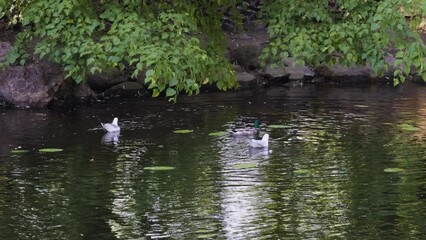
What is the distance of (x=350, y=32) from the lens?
16.3 metres

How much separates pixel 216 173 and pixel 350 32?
4630 millimetres

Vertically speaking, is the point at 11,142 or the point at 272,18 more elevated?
the point at 272,18

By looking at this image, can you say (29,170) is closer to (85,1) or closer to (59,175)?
(59,175)

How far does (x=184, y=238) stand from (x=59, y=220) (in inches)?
Answer: 96.8

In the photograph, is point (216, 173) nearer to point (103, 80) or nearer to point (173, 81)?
point (173, 81)

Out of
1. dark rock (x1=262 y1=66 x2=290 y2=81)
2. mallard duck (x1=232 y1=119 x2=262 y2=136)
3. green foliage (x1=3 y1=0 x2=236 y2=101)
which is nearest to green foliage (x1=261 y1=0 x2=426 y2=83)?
green foliage (x1=3 y1=0 x2=236 y2=101)

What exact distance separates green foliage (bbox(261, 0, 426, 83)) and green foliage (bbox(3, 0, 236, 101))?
1.31m

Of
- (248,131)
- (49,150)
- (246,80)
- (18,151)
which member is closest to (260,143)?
(248,131)

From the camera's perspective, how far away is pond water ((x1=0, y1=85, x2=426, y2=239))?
15281 mm

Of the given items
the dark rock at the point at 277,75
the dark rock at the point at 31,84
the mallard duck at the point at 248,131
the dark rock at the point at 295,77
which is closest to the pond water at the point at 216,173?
the mallard duck at the point at 248,131

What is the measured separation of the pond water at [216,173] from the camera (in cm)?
1528

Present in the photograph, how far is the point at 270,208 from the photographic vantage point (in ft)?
53.7

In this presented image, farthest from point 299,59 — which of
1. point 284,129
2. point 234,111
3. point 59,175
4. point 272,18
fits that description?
point 234,111

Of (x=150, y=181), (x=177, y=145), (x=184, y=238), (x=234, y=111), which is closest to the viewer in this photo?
(x=184, y=238)
